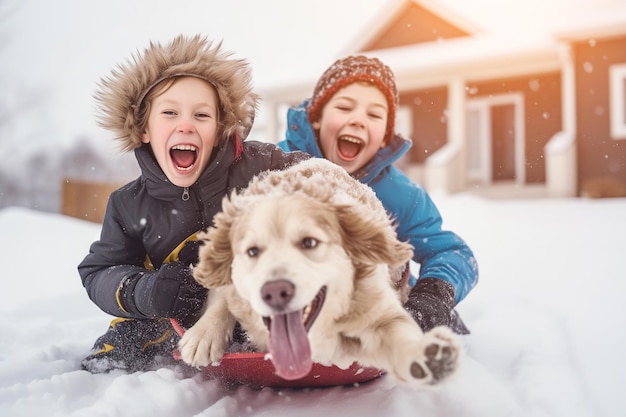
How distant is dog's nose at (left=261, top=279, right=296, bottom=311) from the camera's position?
150 centimetres

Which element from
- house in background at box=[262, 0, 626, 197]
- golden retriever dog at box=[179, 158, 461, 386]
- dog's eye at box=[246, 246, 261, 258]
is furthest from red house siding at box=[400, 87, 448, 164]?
dog's eye at box=[246, 246, 261, 258]

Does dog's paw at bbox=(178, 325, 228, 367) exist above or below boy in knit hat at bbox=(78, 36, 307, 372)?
below

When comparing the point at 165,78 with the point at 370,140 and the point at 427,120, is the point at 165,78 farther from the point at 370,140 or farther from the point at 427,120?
the point at 427,120

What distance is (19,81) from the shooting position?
5004 mm

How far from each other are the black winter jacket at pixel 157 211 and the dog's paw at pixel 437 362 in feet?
3.79

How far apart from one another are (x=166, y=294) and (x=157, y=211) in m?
0.55

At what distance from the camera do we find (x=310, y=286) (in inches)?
61.4

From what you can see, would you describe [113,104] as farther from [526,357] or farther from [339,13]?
[339,13]

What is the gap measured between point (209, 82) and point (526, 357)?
5.90 ft

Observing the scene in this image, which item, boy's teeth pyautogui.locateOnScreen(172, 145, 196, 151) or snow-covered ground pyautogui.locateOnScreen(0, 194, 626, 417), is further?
boy's teeth pyautogui.locateOnScreen(172, 145, 196, 151)

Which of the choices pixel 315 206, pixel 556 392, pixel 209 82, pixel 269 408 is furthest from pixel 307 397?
pixel 209 82

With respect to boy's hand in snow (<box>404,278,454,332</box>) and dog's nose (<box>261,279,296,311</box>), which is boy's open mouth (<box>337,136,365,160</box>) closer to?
boy's hand in snow (<box>404,278,454,332</box>)

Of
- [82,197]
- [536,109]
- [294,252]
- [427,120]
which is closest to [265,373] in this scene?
[294,252]

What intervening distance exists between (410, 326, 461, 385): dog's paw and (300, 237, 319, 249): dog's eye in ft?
1.47
